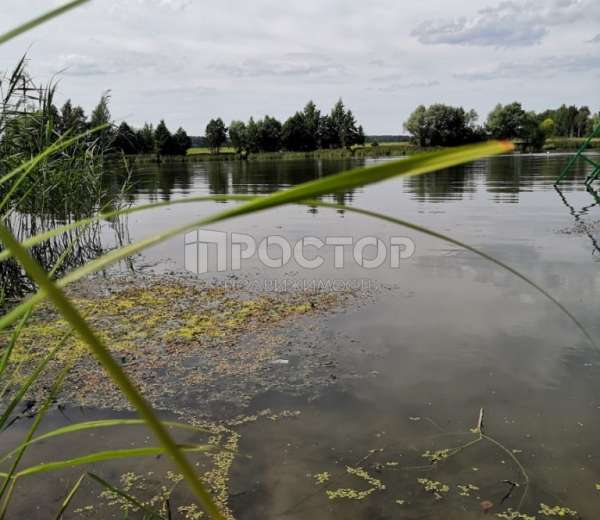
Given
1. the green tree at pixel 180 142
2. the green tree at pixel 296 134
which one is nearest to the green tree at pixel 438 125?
the green tree at pixel 296 134

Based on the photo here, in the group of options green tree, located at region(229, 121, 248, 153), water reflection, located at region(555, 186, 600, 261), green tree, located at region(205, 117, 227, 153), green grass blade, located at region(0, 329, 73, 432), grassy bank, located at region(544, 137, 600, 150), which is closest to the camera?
green grass blade, located at region(0, 329, 73, 432)

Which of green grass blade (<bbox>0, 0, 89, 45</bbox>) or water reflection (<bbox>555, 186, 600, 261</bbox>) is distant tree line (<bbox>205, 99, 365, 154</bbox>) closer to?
water reflection (<bbox>555, 186, 600, 261</bbox>)

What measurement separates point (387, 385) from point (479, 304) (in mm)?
1953

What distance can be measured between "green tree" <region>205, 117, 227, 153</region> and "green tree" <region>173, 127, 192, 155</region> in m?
5.71

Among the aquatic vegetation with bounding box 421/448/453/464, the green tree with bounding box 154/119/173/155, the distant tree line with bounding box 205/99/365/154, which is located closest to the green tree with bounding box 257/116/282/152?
the distant tree line with bounding box 205/99/365/154

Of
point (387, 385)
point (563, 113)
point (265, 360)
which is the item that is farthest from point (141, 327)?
point (563, 113)

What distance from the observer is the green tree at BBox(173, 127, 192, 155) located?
72.3 meters

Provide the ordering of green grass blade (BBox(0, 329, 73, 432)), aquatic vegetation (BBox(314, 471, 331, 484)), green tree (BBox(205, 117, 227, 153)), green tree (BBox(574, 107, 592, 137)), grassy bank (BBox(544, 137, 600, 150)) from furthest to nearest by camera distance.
→ 1. green tree (BBox(574, 107, 592, 137))
2. green tree (BBox(205, 117, 227, 153))
3. grassy bank (BBox(544, 137, 600, 150))
4. aquatic vegetation (BBox(314, 471, 331, 484))
5. green grass blade (BBox(0, 329, 73, 432))

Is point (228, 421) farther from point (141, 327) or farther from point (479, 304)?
point (479, 304)

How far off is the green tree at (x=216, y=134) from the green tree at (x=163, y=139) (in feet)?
34.8

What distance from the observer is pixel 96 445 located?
2795mm

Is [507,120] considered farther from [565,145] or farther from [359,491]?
[359,491]
